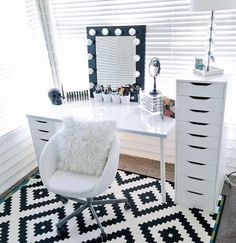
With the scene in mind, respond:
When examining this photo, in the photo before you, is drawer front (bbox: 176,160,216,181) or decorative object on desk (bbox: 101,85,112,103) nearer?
drawer front (bbox: 176,160,216,181)

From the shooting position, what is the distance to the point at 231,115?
2400mm

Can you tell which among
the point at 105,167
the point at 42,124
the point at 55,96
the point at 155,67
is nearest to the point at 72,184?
the point at 105,167

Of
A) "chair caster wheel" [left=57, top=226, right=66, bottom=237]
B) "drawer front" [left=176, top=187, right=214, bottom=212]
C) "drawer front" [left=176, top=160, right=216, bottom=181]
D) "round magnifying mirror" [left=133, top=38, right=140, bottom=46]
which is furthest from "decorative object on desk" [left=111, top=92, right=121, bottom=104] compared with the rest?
"chair caster wheel" [left=57, top=226, right=66, bottom=237]

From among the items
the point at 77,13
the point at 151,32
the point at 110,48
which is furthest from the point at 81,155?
the point at 77,13

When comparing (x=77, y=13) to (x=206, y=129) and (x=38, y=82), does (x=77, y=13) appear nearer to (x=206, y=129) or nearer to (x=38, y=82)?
(x=38, y=82)

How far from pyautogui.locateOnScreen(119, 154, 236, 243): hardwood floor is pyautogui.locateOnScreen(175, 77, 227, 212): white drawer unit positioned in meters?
0.14

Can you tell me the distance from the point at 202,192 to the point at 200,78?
884mm

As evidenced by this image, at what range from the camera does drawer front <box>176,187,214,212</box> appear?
2133 millimetres

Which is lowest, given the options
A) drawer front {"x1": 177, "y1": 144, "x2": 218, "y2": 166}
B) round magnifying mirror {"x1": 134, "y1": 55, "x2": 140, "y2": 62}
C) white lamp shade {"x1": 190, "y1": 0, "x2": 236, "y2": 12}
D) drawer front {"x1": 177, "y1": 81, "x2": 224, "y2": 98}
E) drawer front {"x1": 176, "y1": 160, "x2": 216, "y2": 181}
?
drawer front {"x1": 176, "y1": 160, "x2": 216, "y2": 181}

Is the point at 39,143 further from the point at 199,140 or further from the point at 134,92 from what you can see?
the point at 199,140

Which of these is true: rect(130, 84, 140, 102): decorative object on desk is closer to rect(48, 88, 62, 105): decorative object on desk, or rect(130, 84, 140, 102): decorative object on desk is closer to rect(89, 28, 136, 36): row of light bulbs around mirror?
rect(89, 28, 136, 36): row of light bulbs around mirror

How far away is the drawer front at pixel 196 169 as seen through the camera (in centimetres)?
203

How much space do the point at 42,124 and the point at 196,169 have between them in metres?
1.39

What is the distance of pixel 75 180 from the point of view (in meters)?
1.97
